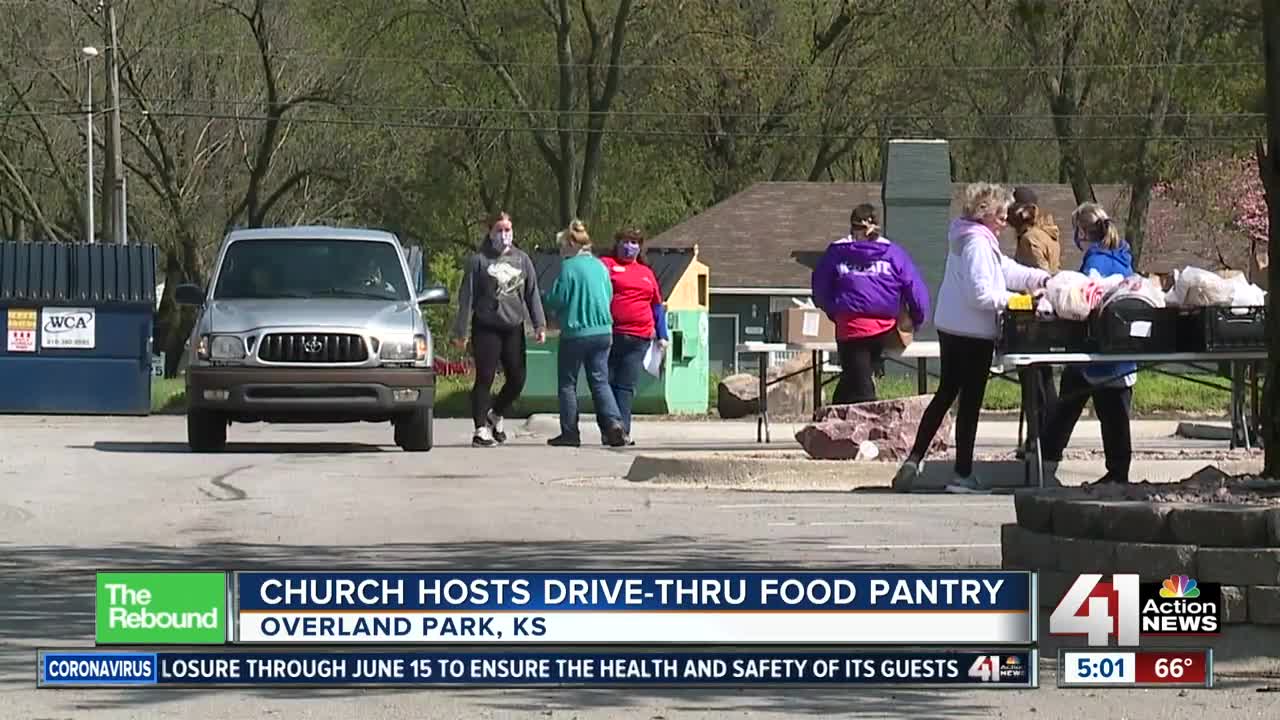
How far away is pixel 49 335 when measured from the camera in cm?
2888

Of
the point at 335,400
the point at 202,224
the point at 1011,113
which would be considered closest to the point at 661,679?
the point at 335,400

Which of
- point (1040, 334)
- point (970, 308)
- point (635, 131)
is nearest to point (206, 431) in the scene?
point (970, 308)

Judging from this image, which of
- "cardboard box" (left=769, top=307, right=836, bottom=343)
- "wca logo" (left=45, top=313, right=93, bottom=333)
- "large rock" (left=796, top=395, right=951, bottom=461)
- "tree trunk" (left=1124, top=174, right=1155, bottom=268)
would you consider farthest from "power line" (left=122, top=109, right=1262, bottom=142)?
"large rock" (left=796, top=395, right=951, bottom=461)

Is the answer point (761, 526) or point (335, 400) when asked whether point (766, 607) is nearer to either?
point (761, 526)

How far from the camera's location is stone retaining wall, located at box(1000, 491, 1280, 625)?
7.84m

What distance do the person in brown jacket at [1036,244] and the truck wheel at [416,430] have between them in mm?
5347

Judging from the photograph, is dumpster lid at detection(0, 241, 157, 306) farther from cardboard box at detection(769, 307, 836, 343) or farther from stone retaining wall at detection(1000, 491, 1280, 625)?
stone retaining wall at detection(1000, 491, 1280, 625)

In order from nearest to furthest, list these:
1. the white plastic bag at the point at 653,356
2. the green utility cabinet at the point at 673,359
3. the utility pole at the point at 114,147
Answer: the white plastic bag at the point at 653,356 → the green utility cabinet at the point at 673,359 → the utility pole at the point at 114,147

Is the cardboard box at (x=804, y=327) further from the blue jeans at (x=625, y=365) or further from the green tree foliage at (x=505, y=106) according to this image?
the green tree foliage at (x=505, y=106)

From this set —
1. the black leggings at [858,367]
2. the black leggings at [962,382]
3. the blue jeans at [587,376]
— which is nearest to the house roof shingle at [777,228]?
the blue jeans at [587,376]

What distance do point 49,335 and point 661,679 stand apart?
2256 cm

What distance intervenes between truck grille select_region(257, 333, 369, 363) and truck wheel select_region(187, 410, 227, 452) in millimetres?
818

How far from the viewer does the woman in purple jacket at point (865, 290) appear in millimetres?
17219

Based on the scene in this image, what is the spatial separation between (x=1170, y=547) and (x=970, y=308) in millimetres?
6392
